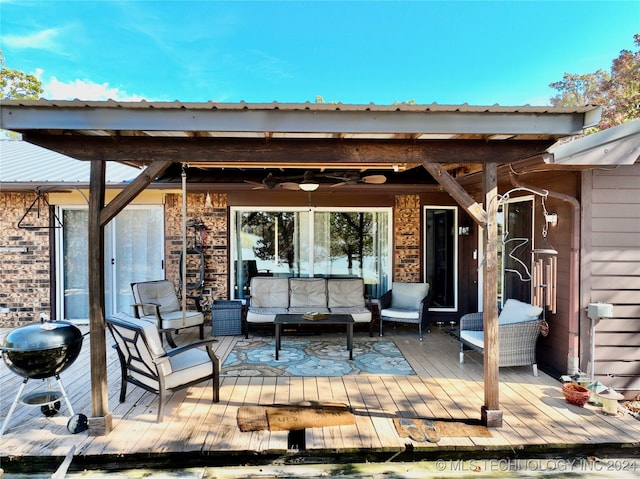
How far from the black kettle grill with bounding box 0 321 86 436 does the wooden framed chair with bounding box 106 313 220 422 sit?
35cm

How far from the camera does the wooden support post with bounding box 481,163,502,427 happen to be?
320cm

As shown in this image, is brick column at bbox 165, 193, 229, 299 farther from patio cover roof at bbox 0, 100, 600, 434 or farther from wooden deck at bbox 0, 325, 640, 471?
patio cover roof at bbox 0, 100, 600, 434

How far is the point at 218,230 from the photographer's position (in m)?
6.79

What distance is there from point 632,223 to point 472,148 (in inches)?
88.6

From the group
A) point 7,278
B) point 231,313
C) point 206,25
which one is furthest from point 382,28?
point 7,278

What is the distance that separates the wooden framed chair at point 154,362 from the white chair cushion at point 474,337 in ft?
9.99

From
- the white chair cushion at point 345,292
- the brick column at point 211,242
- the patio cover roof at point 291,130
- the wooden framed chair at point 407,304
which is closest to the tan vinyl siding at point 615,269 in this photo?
the patio cover roof at point 291,130

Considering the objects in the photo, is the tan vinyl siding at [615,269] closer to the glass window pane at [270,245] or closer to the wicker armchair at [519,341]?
the wicker armchair at [519,341]

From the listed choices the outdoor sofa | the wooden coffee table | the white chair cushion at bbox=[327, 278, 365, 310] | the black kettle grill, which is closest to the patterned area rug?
the wooden coffee table

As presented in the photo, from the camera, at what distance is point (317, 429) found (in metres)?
3.15

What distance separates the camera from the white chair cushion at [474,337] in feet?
14.8

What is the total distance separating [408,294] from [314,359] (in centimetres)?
222

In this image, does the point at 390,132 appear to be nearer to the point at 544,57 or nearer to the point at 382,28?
the point at 382,28

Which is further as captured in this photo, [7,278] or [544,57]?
[544,57]
